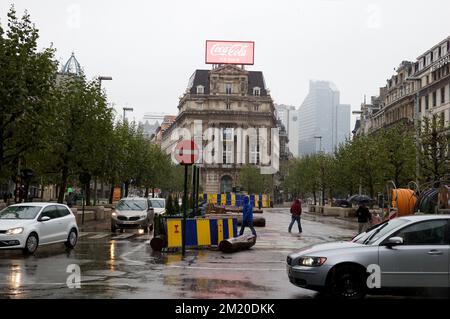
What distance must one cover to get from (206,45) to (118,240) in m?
86.9

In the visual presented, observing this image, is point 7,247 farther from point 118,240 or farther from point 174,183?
point 174,183

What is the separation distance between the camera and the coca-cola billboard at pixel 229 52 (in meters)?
107

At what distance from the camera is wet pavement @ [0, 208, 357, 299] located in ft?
34.9

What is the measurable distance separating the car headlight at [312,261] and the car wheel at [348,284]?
29 cm

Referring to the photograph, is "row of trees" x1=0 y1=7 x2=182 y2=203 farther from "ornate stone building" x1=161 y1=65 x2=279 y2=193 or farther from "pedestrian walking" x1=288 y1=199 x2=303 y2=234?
"ornate stone building" x1=161 y1=65 x2=279 y2=193

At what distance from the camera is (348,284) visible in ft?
32.5

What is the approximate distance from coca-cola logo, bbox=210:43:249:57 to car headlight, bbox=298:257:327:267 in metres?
99.7

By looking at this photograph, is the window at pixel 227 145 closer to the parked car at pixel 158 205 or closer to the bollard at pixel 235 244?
the parked car at pixel 158 205

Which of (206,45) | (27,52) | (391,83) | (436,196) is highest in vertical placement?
(206,45)

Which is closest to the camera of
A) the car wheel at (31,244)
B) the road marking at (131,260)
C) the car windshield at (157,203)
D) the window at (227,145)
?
the road marking at (131,260)

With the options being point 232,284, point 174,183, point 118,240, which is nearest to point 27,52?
point 118,240

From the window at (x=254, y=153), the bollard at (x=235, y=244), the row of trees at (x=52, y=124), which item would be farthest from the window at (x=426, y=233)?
the window at (x=254, y=153)

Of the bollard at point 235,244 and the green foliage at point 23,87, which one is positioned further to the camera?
the green foliage at point 23,87
